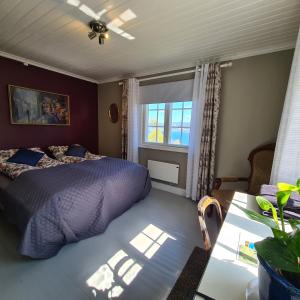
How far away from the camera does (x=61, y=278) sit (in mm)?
1427

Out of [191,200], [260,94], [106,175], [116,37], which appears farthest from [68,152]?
[260,94]

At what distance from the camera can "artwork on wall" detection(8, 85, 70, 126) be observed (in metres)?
2.81

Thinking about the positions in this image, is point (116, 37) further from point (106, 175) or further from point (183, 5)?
point (106, 175)

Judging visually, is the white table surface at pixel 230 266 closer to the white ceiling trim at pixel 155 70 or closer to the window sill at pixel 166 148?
the window sill at pixel 166 148

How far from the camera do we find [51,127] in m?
3.35

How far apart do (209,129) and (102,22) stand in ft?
6.56

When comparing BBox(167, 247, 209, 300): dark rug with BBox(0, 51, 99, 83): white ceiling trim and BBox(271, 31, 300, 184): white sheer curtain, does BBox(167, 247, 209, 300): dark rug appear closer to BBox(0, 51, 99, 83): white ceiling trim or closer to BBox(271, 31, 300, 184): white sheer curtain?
BBox(271, 31, 300, 184): white sheer curtain

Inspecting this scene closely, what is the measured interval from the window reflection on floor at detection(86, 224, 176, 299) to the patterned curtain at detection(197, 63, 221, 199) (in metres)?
1.17

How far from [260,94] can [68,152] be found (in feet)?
11.3

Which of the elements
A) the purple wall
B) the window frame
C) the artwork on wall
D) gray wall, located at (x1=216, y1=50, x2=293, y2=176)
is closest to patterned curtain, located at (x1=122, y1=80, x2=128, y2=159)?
the window frame

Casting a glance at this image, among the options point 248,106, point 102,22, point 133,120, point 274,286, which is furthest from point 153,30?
point 274,286

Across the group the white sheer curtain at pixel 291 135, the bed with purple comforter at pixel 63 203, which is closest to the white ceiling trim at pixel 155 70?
the white sheer curtain at pixel 291 135

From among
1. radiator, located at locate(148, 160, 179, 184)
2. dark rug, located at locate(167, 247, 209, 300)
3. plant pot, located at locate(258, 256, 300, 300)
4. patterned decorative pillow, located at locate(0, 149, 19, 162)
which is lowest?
dark rug, located at locate(167, 247, 209, 300)

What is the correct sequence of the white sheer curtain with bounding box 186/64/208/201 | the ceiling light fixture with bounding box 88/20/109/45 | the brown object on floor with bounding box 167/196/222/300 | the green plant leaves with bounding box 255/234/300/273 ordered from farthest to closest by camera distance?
the white sheer curtain with bounding box 186/64/208/201 → the ceiling light fixture with bounding box 88/20/109/45 → the brown object on floor with bounding box 167/196/222/300 → the green plant leaves with bounding box 255/234/300/273
